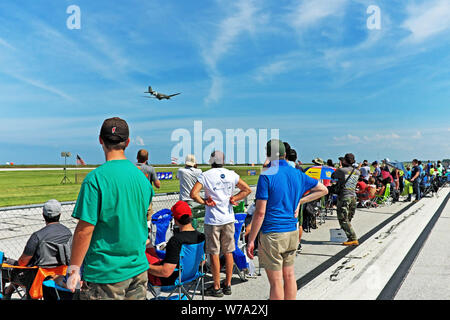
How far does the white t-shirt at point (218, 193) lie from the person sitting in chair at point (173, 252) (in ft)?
2.06

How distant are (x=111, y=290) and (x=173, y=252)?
1.45 m

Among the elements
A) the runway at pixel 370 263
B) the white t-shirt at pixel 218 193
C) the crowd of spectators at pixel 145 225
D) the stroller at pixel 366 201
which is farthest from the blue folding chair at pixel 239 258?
the stroller at pixel 366 201

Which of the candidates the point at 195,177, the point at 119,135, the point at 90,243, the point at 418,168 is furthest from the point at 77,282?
the point at 418,168

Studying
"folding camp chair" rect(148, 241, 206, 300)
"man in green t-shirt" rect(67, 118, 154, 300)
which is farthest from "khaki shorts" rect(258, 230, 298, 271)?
"man in green t-shirt" rect(67, 118, 154, 300)

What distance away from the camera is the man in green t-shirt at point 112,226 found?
202 cm

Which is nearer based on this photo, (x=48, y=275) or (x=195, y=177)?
(x=48, y=275)

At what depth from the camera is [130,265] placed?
221cm

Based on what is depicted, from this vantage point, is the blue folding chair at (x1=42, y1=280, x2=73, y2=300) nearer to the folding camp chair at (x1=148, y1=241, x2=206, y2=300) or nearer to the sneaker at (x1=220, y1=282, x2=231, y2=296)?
the folding camp chair at (x1=148, y1=241, x2=206, y2=300)

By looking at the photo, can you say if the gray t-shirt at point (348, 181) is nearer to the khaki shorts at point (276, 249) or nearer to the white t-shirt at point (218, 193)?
the white t-shirt at point (218, 193)

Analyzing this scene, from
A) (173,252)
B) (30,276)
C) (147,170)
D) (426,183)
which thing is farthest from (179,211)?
(426,183)

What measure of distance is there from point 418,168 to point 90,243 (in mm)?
16980

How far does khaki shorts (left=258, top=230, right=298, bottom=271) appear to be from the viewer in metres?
3.39
